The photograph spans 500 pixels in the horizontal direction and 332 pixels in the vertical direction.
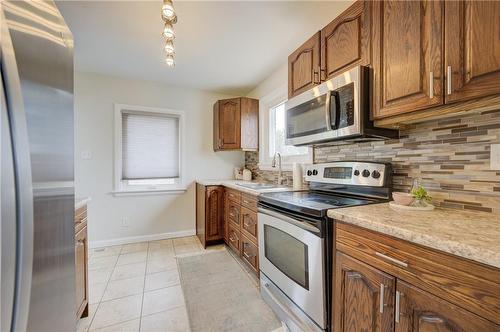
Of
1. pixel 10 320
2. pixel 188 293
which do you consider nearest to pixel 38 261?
pixel 10 320

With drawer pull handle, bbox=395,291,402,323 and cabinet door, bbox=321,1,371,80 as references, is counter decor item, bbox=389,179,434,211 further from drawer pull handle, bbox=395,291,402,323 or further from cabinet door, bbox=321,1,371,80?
cabinet door, bbox=321,1,371,80

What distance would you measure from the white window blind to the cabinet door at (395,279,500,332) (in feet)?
10.3

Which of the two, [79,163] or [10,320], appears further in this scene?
[79,163]

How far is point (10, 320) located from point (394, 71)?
66.4 inches

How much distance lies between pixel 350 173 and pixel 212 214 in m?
1.93

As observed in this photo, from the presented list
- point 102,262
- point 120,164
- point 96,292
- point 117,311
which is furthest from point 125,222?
point 117,311

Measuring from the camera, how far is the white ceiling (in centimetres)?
165

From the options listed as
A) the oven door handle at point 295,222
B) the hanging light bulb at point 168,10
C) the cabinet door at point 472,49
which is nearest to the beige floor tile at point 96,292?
the oven door handle at point 295,222

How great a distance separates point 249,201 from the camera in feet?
7.02

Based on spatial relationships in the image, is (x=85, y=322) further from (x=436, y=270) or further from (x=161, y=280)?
(x=436, y=270)

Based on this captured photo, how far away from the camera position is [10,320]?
47cm

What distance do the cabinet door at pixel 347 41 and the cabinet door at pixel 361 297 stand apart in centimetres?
115

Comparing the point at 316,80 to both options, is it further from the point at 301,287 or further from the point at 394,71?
the point at 301,287

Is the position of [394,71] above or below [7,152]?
above
